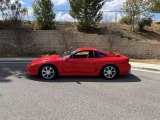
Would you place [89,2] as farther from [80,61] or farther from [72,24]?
[80,61]

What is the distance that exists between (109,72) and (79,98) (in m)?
3.70

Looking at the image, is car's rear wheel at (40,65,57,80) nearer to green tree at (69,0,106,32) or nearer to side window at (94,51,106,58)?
side window at (94,51,106,58)

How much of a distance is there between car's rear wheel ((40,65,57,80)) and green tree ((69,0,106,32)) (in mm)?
11417

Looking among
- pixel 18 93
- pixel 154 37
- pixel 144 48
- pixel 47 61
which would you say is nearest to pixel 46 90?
pixel 18 93

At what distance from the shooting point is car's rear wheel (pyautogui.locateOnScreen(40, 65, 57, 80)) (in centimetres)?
1277

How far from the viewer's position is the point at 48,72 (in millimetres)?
12789

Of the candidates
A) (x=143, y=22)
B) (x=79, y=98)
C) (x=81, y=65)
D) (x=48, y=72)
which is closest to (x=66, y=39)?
(x=143, y=22)

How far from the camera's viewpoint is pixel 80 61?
13055mm

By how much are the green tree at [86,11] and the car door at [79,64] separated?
10.9m

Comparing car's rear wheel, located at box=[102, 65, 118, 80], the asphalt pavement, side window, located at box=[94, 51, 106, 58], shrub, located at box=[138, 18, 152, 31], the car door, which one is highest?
shrub, located at box=[138, 18, 152, 31]

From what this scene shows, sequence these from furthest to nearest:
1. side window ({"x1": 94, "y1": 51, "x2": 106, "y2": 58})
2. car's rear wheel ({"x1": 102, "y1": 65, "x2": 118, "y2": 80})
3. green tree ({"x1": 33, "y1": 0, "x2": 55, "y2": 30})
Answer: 1. green tree ({"x1": 33, "y1": 0, "x2": 55, "y2": 30})
2. side window ({"x1": 94, "y1": 51, "x2": 106, "y2": 58})
3. car's rear wheel ({"x1": 102, "y1": 65, "x2": 118, "y2": 80})

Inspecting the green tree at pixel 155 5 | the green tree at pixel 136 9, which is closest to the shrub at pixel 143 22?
the green tree at pixel 136 9

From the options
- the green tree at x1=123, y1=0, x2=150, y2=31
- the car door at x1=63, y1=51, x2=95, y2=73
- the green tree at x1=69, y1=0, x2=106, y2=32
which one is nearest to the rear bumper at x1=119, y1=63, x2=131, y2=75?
the car door at x1=63, y1=51, x2=95, y2=73

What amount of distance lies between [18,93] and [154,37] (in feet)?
56.7
